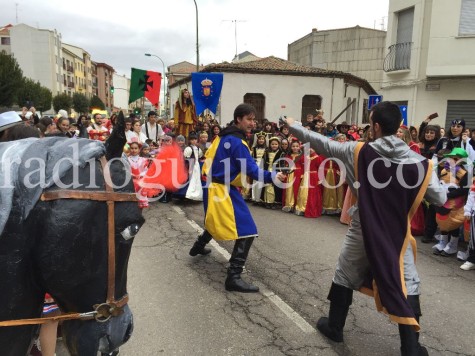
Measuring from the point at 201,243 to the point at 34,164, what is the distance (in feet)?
12.1

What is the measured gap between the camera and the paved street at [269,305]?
10.4ft

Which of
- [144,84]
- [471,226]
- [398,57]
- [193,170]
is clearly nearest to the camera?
[471,226]

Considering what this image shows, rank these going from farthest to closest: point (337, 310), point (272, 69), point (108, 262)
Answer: point (272, 69) → point (337, 310) → point (108, 262)

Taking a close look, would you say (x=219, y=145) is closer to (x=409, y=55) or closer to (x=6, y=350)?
(x=6, y=350)

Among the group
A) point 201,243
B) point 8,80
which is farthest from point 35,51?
point 201,243

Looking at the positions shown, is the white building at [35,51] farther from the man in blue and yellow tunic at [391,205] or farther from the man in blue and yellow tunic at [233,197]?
the man in blue and yellow tunic at [391,205]

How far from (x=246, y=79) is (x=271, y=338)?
1966cm

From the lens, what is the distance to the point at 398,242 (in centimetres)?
267

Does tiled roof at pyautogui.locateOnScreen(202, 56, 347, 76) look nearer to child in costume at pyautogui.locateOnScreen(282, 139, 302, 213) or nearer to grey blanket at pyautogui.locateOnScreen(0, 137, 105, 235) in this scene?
child in costume at pyautogui.locateOnScreen(282, 139, 302, 213)

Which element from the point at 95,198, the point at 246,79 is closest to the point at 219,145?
the point at 95,198

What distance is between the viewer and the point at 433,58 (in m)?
15.4

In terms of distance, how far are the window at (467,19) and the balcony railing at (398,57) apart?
2181mm

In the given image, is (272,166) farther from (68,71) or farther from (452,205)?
(68,71)

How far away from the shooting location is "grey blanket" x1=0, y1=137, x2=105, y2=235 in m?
1.35
